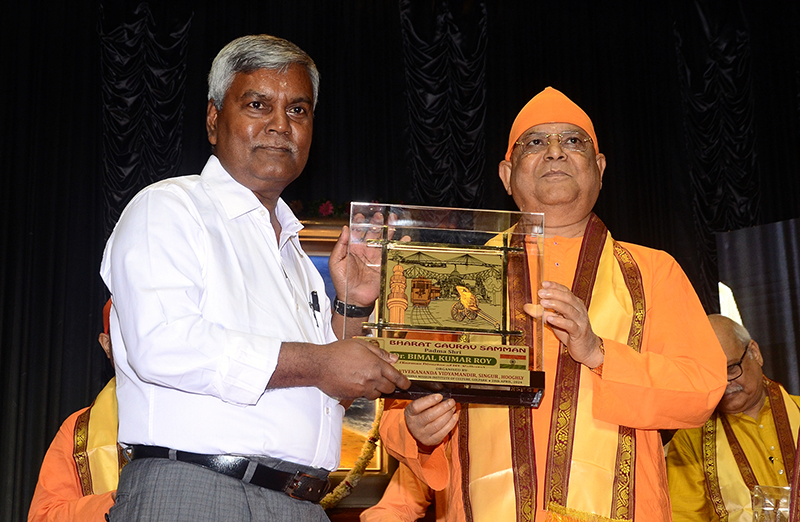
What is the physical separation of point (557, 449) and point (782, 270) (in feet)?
12.5

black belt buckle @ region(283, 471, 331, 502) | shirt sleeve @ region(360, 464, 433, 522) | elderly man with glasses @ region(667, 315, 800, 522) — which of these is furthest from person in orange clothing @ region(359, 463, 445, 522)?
elderly man with glasses @ region(667, 315, 800, 522)

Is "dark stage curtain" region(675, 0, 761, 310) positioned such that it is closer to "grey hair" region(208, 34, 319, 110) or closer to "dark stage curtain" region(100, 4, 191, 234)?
"dark stage curtain" region(100, 4, 191, 234)

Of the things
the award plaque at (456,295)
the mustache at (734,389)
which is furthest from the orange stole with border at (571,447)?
the mustache at (734,389)

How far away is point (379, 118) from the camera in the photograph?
583 cm

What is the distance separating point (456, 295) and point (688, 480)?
7.29 ft

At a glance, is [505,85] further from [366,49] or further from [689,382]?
[689,382]

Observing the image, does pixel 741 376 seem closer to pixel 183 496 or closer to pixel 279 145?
pixel 279 145

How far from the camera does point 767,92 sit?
20.9 feet

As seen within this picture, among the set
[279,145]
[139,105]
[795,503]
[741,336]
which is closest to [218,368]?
[279,145]

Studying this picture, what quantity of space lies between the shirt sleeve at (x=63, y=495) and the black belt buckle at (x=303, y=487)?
47.5 inches

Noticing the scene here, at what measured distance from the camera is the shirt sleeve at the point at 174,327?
159 cm

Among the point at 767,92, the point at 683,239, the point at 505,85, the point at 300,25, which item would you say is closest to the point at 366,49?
the point at 300,25

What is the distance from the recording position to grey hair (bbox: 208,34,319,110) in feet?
6.90

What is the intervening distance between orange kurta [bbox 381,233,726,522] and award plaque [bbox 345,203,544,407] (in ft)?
0.84
